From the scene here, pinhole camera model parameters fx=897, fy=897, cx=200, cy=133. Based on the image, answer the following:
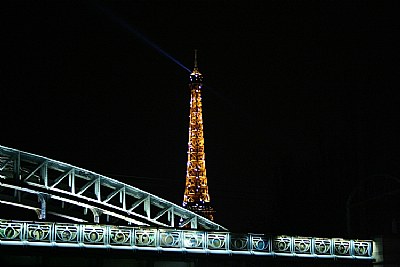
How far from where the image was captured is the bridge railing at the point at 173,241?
42.2 meters

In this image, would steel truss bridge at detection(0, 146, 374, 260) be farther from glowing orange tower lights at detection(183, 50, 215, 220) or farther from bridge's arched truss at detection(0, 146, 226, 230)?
glowing orange tower lights at detection(183, 50, 215, 220)

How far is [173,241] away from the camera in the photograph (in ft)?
149

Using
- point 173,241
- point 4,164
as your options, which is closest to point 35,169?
point 4,164

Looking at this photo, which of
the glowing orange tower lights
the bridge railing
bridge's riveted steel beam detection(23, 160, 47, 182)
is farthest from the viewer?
the glowing orange tower lights

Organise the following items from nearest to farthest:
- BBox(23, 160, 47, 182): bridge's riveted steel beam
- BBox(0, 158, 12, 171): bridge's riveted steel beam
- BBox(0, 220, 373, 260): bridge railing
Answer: BBox(0, 220, 373, 260): bridge railing → BBox(23, 160, 47, 182): bridge's riveted steel beam → BBox(0, 158, 12, 171): bridge's riveted steel beam

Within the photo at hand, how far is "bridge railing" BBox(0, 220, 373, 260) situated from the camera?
138 ft

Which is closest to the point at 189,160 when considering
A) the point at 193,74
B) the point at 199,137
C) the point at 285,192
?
the point at 199,137

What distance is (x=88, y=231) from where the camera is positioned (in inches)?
1710

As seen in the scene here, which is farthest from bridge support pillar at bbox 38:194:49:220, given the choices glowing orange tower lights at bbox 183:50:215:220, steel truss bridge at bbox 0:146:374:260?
glowing orange tower lights at bbox 183:50:215:220

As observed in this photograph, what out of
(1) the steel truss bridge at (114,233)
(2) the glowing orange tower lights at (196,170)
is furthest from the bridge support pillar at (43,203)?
(2) the glowing orange tower lights at (196,170)

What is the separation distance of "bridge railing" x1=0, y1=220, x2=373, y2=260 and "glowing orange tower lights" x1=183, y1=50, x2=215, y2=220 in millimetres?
60567

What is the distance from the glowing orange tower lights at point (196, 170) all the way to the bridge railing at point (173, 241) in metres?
60.6

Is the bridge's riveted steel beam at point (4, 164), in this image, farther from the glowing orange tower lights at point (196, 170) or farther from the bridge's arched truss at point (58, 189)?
the glowing orange tower lights at point (196, 170)

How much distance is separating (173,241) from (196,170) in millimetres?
71446
